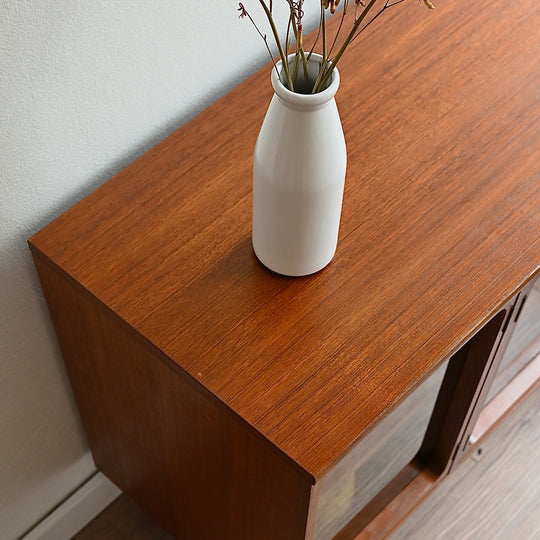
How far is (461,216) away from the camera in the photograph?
0.89 meters

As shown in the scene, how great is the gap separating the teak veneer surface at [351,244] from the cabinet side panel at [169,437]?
0.11ft

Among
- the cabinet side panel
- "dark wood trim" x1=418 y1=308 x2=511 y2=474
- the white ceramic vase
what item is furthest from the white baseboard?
the white ceramic vase

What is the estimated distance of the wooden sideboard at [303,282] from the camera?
2.52 feet

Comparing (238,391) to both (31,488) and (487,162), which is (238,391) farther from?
(31,488)

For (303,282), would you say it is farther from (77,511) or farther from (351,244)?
(77,511)

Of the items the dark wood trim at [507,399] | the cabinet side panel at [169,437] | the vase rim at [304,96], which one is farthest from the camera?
the dark wood trim at [507,399]

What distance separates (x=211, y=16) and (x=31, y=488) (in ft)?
2.26

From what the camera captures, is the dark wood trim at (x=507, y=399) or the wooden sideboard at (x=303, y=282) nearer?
the wooden sideboard at (x=303, y=282)

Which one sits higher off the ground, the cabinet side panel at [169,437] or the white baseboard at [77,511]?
the cabinet side panel at [169,437]

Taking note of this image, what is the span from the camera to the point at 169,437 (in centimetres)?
93

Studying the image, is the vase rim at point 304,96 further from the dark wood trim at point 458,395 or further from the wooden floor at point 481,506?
the wooden floor at point 481,506

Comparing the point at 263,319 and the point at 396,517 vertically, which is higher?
the point at 263,319

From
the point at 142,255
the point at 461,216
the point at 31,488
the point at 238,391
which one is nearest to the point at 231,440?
the point at 238,391

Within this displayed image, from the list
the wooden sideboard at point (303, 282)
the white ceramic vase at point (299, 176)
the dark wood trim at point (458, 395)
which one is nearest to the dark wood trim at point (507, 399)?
the dark wood trim at point (458, 395)
